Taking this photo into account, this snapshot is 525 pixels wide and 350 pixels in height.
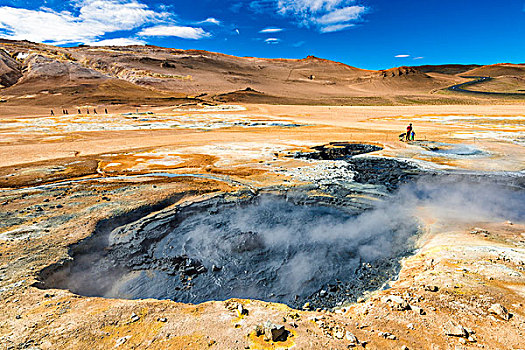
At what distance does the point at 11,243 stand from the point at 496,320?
9.60 meters

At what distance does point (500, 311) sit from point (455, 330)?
895 millimetres

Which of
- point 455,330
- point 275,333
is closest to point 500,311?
point 455,330

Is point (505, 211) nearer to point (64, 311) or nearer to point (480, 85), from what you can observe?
point (64, 311)

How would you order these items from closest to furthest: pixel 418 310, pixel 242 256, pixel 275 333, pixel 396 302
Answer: pixel 275 333 < pixel 418 310 < pixel 396 302 < pixel 242 256

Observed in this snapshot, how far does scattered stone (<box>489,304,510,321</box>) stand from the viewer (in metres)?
4.14

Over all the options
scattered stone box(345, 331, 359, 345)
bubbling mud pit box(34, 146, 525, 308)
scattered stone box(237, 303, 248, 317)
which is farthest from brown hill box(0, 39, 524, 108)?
scattered stone box(345, 331, 359, 345)

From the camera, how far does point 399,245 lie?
7.30 m

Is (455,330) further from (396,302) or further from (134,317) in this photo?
(134,317)

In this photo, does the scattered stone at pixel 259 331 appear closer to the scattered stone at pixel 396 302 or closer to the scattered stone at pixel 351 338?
the scattered stone at pixel 351 338

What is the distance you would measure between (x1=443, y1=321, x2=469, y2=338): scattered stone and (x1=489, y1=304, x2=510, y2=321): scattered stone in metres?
0.72

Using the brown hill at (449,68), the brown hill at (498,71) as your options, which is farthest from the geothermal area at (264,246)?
the brown hill at (449,68)

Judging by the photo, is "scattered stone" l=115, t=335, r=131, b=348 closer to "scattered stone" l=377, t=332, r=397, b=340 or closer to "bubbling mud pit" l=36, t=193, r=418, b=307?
"bubbling mud pit" l=36, t=193, r=418, b=307

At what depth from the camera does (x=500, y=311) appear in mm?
4223

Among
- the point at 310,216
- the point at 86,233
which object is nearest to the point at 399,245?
the point at 310,216
